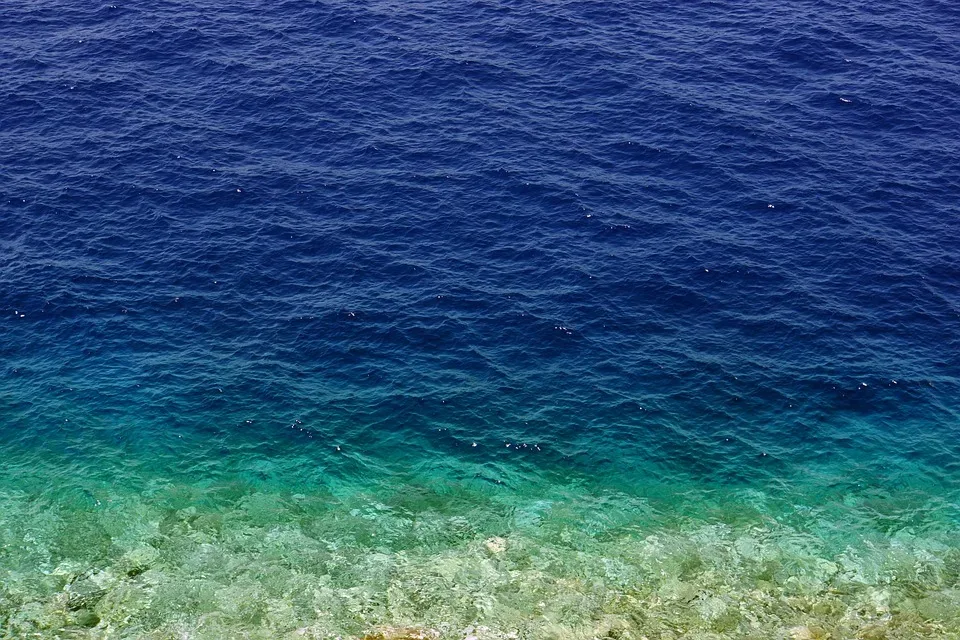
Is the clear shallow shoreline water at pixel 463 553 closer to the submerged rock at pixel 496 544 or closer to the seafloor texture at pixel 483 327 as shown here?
the submerged rock at pixel 496 544

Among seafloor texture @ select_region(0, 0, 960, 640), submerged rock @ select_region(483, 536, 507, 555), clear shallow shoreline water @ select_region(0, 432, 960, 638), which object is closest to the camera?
clear shallow shoreline water @ select_region(0, 432, 960, 638)

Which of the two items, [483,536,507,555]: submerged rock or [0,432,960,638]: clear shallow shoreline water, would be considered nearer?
[0,432,960,638]: clear shallow shoreline water

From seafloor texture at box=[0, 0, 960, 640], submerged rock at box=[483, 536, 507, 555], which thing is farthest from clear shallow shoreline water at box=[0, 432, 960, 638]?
seafloor texture at box=[0, 0, 960, 640]

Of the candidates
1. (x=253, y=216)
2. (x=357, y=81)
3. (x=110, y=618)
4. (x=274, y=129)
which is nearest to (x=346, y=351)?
(x=253, y=216)

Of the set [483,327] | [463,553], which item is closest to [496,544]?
[463,553]

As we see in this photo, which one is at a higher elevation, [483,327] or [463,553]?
[483,327]

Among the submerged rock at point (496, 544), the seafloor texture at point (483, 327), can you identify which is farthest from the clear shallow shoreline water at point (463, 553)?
the seafloor texture at point (483, 327)

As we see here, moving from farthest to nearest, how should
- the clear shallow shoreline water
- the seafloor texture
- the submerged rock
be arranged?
the submerged rock < the seafloor texture < the clear shallow shoreline water

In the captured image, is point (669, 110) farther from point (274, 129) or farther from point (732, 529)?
point (732, 529)

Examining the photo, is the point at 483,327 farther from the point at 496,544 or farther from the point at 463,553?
the point at 463,553

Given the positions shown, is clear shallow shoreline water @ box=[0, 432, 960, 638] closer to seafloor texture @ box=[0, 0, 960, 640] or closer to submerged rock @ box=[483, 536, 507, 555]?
submerged rock @ box=[483, 536, 507, 555]
